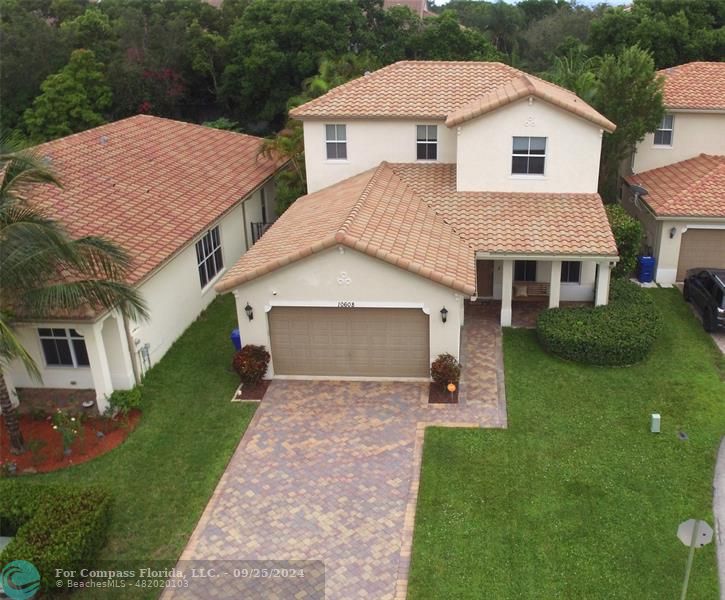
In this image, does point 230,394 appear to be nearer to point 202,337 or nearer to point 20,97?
point 202,337

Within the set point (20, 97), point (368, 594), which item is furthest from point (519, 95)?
point (20, 97)

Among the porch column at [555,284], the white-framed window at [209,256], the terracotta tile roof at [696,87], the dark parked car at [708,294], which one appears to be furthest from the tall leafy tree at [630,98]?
the white-framed window at [209,256]

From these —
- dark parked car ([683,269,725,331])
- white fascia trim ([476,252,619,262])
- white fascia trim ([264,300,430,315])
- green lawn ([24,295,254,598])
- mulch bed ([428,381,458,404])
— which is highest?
white fascia trim ([476,252,619,262])

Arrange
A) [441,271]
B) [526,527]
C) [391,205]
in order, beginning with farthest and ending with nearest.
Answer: [391,205] < [441,271] < [526,527]

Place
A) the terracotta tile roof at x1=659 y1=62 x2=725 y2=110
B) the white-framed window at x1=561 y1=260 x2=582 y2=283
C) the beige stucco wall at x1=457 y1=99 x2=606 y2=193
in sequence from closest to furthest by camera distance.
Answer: the beige stucco wall at x1=457 y1=99 x2=606 y2=193 < the white-framed window at x1=561 y1=260 x2=582 y2=283 < the terracotta tile roof at x1=659 y1=62 x2=725 y2=110

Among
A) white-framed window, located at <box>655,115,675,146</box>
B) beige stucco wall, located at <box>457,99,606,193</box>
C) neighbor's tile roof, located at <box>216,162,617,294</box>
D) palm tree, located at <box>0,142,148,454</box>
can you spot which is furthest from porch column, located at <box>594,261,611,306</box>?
palm tree, located at <box>0,142,148,454</box>

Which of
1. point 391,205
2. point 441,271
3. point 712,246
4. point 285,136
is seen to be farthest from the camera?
point 285,136

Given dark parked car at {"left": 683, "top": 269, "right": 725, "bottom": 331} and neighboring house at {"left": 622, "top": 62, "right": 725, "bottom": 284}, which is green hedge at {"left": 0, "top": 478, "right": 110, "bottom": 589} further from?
neighboring house at {"left": 622, "top": 62, "right": 725, "bottom": 284}

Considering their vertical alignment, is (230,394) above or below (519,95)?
below
